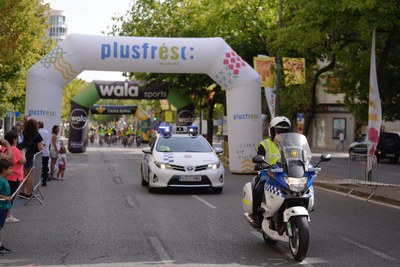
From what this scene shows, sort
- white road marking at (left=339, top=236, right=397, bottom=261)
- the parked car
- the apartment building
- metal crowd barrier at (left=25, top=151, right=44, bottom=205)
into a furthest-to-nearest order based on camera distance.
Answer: the apartment building < the parked car < metal crowd barrier at (left=25, top=151, right=44, bottom=205) < white road marking at (left=339, top=236, right=397, bottom=261)

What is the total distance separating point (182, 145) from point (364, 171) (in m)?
4.65

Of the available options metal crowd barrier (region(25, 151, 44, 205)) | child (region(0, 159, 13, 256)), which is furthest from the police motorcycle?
metal crowd barrier (region(25, 151, 44, 205))

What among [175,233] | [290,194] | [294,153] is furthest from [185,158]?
[290,194]

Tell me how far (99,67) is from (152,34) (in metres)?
16.9

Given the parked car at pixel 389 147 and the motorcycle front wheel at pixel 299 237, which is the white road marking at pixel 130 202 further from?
the parked car at pixel 389 147

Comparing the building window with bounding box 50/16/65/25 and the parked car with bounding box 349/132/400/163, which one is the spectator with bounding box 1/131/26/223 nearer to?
the parked car with bounding box 349/132/400/163

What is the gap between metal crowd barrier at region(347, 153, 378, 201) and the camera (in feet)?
54.7

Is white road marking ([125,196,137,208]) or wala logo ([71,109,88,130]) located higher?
wala logo ([71,109,88,130])

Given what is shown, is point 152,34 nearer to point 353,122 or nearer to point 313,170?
point 353,122

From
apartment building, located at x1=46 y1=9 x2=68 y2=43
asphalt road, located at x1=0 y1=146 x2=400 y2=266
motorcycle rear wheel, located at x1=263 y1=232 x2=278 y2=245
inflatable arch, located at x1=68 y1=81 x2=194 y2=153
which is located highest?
apartment building, located at x1=46 y1=9 x2=68 y2=43

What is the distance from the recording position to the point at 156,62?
23359 millimetres

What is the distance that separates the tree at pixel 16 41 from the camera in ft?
72.2

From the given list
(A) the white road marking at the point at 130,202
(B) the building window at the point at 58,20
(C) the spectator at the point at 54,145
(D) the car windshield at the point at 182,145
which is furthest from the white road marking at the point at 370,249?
(B) the building window at the point at 58,20

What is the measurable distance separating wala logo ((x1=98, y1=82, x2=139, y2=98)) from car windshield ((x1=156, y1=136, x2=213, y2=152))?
946 inches
